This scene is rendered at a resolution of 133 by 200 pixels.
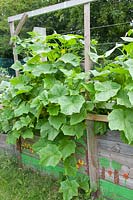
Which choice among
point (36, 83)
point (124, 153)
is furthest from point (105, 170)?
point (36, 83)

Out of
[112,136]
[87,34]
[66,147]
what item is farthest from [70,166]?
[87,34]

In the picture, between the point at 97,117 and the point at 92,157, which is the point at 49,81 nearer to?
the point at 97,117

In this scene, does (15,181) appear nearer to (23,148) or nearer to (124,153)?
(23,148)

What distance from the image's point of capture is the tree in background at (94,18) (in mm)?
7375

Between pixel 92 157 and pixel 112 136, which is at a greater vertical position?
pixel 112 136

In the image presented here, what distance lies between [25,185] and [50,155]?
24.6 inches

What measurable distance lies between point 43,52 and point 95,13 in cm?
593

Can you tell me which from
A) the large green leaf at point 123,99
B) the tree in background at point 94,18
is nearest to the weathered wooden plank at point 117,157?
the large green leaf at point 123,99

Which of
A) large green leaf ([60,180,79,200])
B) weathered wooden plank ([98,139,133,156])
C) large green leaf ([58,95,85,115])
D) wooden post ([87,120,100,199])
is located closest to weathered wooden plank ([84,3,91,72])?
large green leaf ([58,95,85,115])

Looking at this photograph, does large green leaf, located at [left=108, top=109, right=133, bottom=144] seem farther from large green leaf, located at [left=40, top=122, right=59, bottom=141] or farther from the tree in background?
the tree in background

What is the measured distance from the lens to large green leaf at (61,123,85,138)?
6.84ft

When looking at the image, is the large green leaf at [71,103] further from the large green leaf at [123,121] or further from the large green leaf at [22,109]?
the large green leaf at [22,109]

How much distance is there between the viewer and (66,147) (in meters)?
2.18

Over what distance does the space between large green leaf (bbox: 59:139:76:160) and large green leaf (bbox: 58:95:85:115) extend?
34 centimetres
